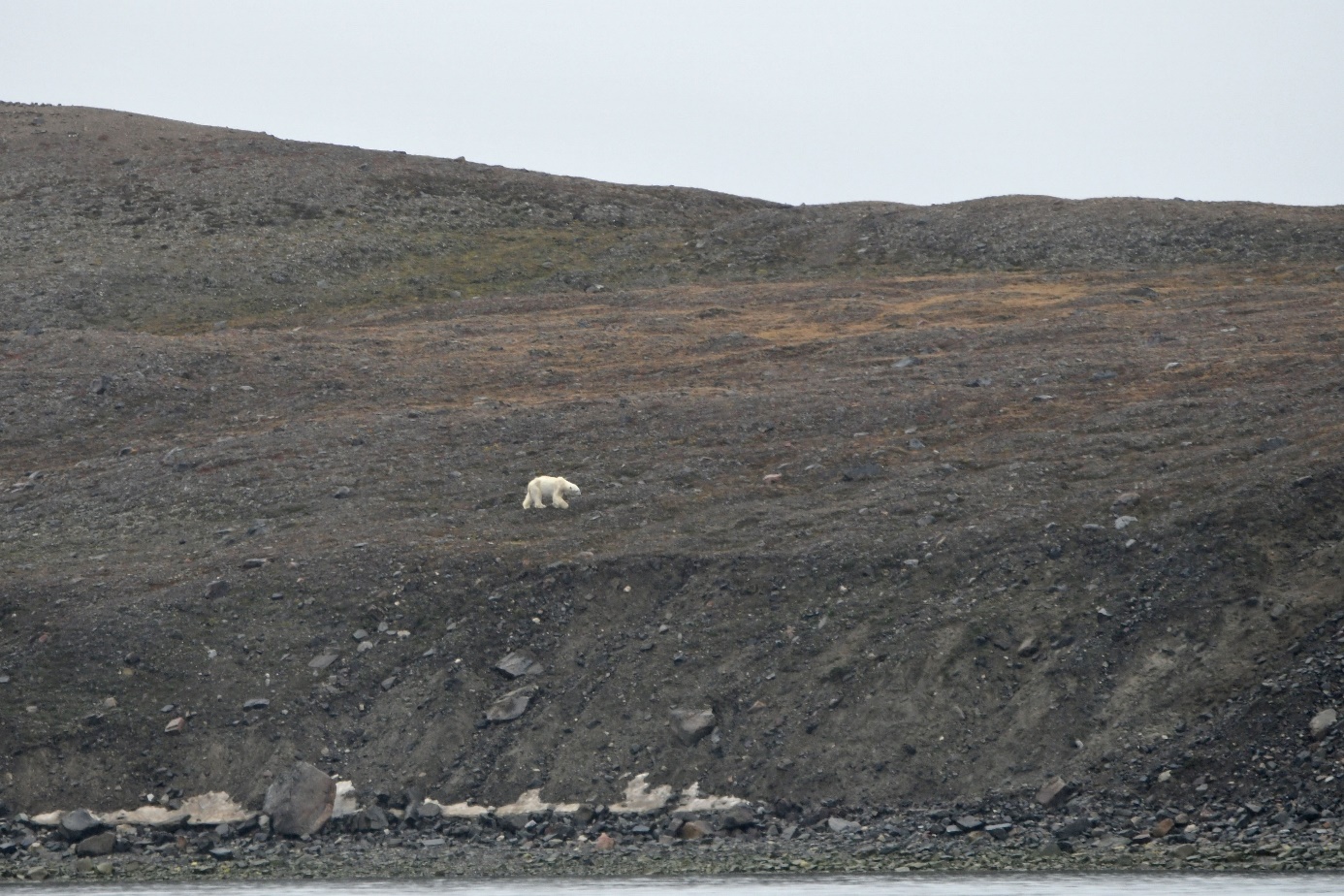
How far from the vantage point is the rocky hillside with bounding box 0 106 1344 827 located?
17469 mm

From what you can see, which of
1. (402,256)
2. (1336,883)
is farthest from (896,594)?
(402,256)

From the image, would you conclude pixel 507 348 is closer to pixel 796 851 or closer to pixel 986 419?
pixel 986 419

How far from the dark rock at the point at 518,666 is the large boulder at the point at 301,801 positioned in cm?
271

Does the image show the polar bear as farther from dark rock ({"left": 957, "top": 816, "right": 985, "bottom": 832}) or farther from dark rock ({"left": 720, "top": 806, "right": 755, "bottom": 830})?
dark rock ({"left": 957, "top": 816, "right": 985, "bottom": 832})

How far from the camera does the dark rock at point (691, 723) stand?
17.9 m

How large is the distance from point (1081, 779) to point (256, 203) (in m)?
45.2

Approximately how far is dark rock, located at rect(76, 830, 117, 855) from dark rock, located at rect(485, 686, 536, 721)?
4.68m

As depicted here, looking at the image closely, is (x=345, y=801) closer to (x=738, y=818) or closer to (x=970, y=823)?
(x=738, y=818)

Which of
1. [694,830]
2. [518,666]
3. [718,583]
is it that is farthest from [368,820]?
[718,583]

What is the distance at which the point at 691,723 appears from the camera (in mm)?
18062

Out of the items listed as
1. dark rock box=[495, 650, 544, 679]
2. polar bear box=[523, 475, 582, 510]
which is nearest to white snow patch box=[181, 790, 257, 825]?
dark rock box=[495, 650, 544, 679]

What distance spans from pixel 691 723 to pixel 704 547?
4.03 metres

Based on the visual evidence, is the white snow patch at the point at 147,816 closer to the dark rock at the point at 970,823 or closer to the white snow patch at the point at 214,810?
the white snow patch at the point at 214,810

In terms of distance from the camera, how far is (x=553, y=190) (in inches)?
2306
